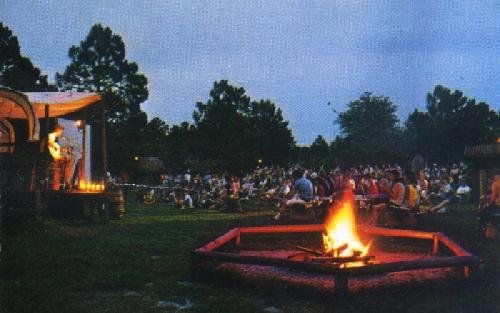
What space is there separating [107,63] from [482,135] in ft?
162

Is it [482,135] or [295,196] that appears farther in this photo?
[482,135]

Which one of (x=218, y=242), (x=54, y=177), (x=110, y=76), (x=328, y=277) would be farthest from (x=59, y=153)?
(x=110, y=76)

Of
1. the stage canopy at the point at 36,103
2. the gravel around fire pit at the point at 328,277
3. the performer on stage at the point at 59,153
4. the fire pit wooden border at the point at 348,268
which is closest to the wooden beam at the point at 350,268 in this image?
the fire pit wooden border at the point at 348,268

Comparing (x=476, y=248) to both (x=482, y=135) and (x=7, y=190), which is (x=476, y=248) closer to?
(x=7, y=190)

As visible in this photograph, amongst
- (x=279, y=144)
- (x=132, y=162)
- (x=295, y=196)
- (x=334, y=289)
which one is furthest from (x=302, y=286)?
(x=279, y=144)

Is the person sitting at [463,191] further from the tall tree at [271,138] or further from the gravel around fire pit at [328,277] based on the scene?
the tall tree at [271,138]

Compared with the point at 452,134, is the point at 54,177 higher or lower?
lower

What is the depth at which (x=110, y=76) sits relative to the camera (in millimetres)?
58344

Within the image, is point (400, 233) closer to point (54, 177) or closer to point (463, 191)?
point (54, 177)

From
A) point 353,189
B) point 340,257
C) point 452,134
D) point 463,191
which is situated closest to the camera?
point 340,257

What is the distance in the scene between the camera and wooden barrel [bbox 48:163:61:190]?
15.5 meters

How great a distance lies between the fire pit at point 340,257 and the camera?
21.1ft

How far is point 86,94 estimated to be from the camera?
15.5 meters

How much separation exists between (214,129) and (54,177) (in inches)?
1626
